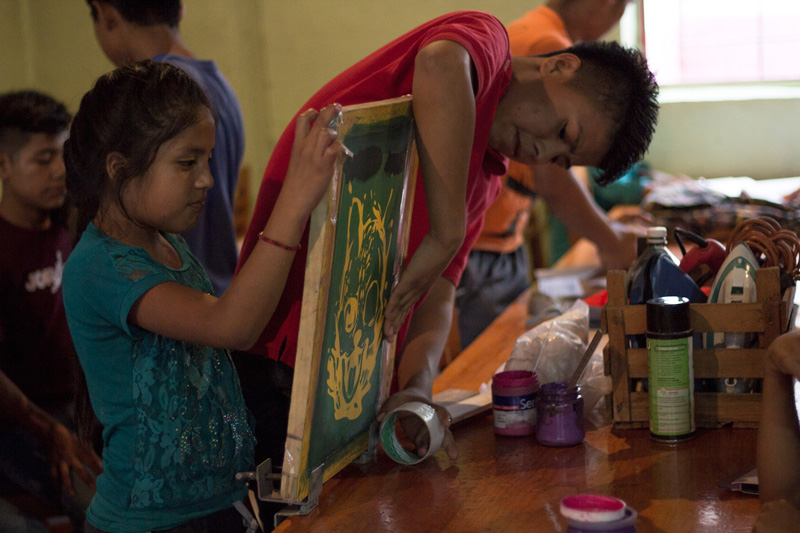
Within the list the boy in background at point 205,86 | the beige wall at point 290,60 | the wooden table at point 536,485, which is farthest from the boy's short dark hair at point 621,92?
the beige wall at point 290,60

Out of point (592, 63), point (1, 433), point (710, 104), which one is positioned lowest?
point (1, 433)

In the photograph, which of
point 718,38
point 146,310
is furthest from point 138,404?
point 718,38

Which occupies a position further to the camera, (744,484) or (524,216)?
(524,216)

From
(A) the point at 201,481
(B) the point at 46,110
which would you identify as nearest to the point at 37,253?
(B) the point at 46,110

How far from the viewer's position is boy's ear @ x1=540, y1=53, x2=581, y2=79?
1.30 m

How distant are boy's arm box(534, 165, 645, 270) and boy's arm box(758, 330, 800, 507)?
149cm

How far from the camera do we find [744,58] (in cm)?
514

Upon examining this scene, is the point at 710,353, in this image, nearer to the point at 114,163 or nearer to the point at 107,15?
the point at 114,163

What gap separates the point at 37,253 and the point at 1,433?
0.47 metres

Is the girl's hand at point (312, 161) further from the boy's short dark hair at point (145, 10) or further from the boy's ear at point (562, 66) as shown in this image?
the boy's short dark hair at point (145, 10)

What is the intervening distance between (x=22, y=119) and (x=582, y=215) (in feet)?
5.26

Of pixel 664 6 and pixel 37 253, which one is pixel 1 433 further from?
pixel 664 6

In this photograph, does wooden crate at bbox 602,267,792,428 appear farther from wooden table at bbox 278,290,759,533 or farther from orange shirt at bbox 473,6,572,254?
orange shirt at bbox 473,6,572,254

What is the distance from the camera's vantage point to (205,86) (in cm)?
185
